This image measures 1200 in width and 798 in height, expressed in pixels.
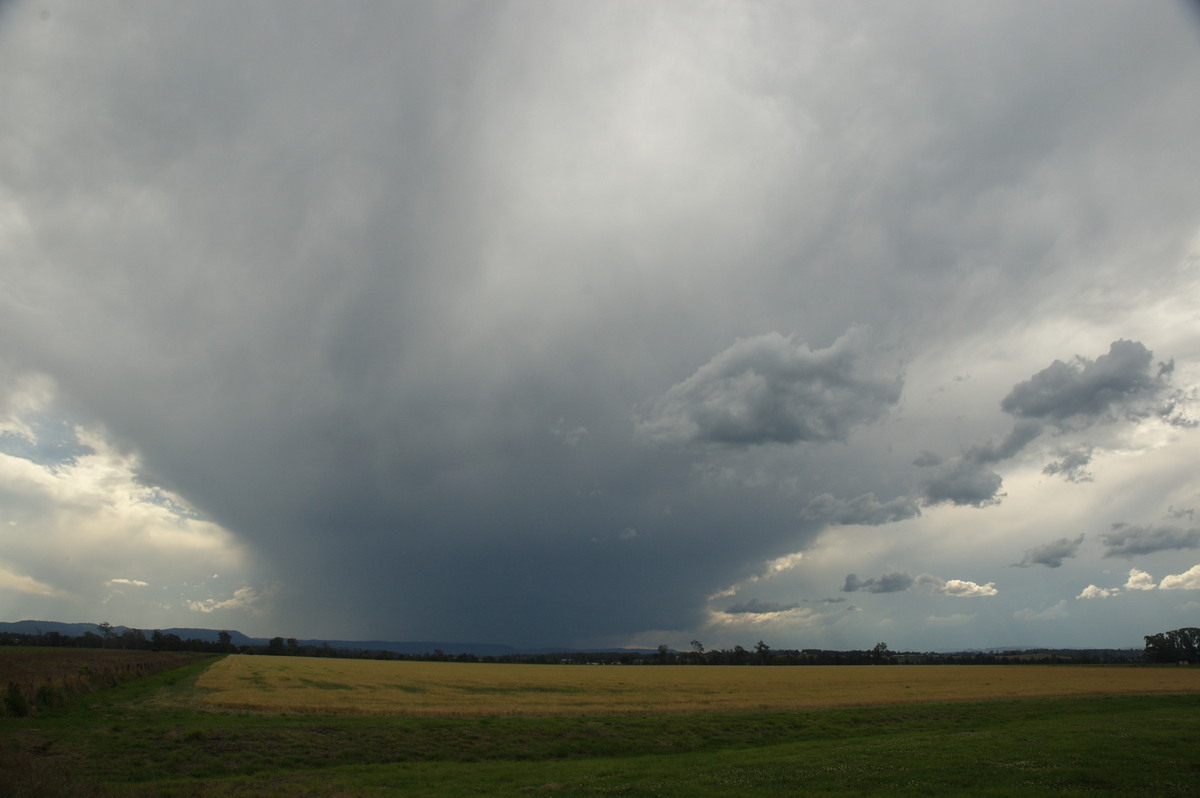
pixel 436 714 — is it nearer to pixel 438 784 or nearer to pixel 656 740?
pixel 656 740

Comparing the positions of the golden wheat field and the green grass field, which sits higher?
the green grass field

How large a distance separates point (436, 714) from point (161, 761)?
686 inches

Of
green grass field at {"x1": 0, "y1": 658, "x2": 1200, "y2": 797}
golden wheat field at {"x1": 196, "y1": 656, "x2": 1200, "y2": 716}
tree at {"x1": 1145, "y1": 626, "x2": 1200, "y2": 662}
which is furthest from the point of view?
tree at {"x1": 1145, "y1": 626, "x2": 1200, "y2": 662}

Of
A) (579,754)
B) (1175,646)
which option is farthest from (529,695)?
(1175,646)

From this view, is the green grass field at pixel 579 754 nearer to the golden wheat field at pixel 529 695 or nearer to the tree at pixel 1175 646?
the golden wheat field at pixel 529 695

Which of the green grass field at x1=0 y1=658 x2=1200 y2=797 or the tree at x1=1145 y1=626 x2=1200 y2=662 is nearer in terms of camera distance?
the green grass field at x1=0 y1=658 x2=1200 y2=797

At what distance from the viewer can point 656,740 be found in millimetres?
31391

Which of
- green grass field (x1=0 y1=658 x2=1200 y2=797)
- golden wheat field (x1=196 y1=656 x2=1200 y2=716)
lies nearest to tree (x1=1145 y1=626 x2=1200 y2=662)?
golden wheat field (x1=196 y1=656 x2=1200 y2=716)

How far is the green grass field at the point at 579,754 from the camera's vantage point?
62.8 feet

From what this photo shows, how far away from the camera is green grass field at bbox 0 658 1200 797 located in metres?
19.2

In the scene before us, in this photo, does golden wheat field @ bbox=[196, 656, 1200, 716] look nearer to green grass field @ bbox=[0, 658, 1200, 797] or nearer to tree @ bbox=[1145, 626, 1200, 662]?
green grass field @ bbox=[0, 658, 1200, 797]

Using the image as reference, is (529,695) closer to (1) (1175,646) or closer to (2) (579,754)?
(2) (579,754)

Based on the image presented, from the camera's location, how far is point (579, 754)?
2897 centimetres

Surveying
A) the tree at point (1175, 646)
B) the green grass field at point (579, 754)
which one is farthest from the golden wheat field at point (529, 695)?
the tree at point (1175, 646)
